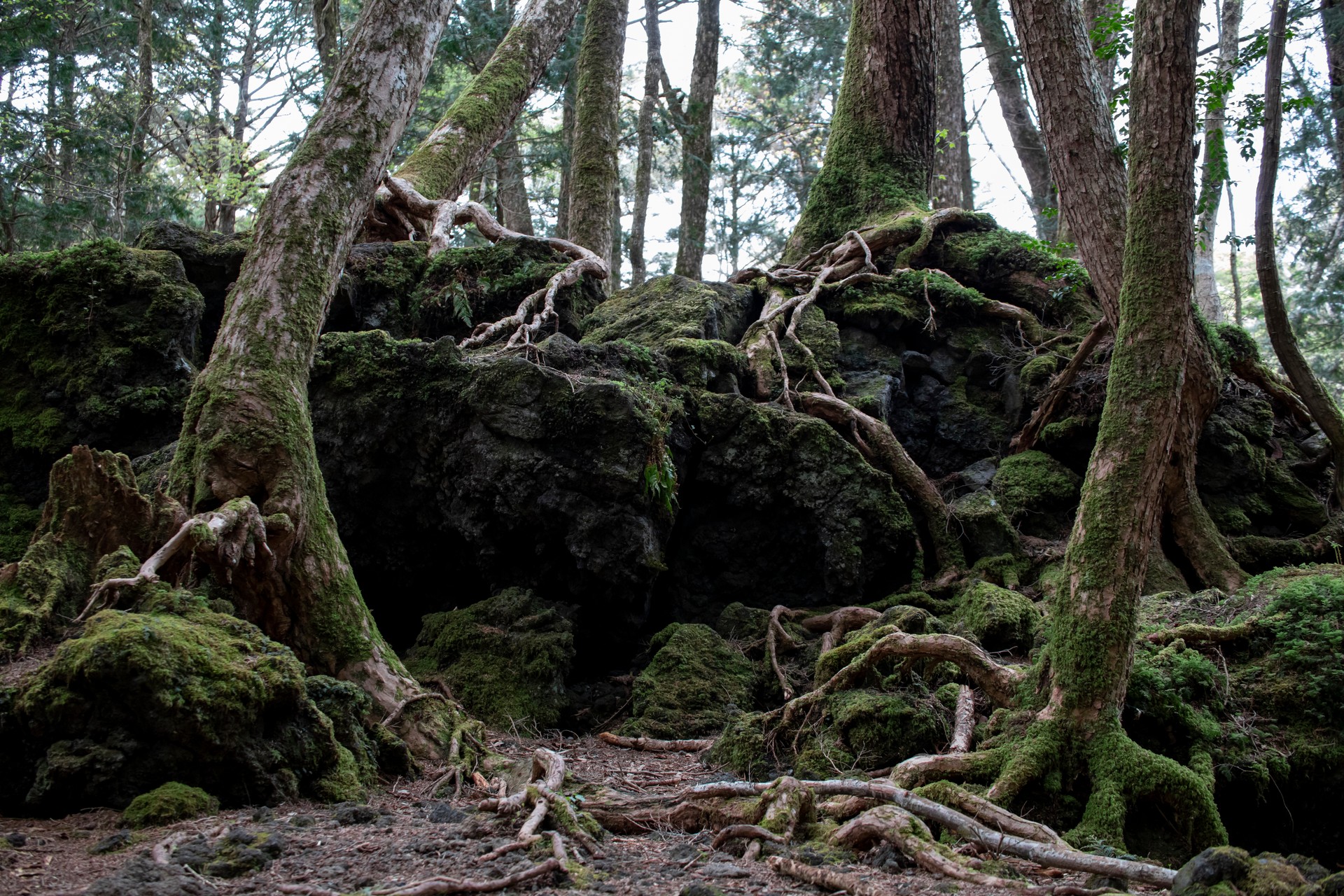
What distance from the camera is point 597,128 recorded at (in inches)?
464

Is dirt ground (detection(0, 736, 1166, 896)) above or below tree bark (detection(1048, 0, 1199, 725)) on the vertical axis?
below

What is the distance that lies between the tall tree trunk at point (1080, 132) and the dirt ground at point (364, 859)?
540 centimetres

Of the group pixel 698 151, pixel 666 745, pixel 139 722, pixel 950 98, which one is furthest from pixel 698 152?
pixel 139 722

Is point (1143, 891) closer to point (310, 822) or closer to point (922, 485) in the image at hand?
point (310, 822)

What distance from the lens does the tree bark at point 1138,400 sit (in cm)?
400

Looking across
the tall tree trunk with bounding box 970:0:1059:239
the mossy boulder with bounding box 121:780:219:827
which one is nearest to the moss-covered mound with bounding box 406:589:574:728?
the mossy boulder with bounding box 121:780:219:827

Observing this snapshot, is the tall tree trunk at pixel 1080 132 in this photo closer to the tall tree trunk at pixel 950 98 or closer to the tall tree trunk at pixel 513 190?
the tall tree trunk at pixel 950 98

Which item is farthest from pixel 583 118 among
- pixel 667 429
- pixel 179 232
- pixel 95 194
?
pixel 95 194

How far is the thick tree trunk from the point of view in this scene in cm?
998

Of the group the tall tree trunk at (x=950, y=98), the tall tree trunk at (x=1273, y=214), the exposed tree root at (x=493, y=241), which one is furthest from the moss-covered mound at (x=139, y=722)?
the tall tree trunk at (x=950, y=98)

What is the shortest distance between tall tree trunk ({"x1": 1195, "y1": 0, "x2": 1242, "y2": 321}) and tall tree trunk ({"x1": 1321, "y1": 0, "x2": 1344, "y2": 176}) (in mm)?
1161

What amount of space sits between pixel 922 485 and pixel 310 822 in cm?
617

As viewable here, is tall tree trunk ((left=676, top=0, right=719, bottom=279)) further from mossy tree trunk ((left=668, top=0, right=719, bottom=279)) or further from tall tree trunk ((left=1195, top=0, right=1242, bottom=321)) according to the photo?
tall tree trunk ((left=1195, top=0, right=1242, bottom=321))

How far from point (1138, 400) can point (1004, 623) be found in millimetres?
2517
